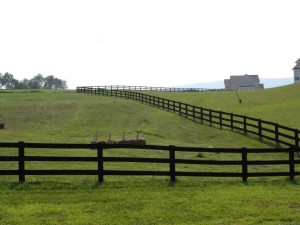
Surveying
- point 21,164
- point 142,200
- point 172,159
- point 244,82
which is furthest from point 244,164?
point 244,82

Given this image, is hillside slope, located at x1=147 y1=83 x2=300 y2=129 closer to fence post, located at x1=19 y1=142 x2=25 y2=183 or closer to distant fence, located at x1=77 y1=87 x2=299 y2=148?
distant fence, located at x1=77 y1=87 x2=299 y2=148

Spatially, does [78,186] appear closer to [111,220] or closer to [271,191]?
[111,220]

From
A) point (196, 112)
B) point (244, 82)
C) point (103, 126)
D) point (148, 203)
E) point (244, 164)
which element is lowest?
point (148, 203)

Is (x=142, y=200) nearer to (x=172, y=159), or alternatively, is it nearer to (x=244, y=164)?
(x=172, y=159)

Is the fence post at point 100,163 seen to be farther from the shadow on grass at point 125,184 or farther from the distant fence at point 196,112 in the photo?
the distant fence at point 196,112

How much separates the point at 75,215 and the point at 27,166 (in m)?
7.44

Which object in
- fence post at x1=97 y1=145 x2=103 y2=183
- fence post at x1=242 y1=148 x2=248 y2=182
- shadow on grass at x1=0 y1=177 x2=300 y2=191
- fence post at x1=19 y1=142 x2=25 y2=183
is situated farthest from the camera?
fence post at x1=242 y1=148 x2=248 y2=182

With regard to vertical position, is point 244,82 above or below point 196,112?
above

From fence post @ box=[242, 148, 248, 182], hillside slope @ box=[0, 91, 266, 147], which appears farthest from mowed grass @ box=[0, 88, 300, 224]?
hillside slope @ box=[0, 91, 266, 147]

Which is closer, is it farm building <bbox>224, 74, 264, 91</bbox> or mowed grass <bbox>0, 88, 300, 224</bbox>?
mowed grass <bbox>0, 88, 300, 224</bbox>


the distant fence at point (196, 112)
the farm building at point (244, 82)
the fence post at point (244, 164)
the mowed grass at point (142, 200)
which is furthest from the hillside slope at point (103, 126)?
the farm building at point (244, 82)

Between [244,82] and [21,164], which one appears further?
[244,82]

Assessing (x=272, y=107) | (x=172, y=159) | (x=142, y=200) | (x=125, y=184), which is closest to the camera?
(x=142, y=200)

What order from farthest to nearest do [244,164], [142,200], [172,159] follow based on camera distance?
[244,164], [172,159], [142,200]
